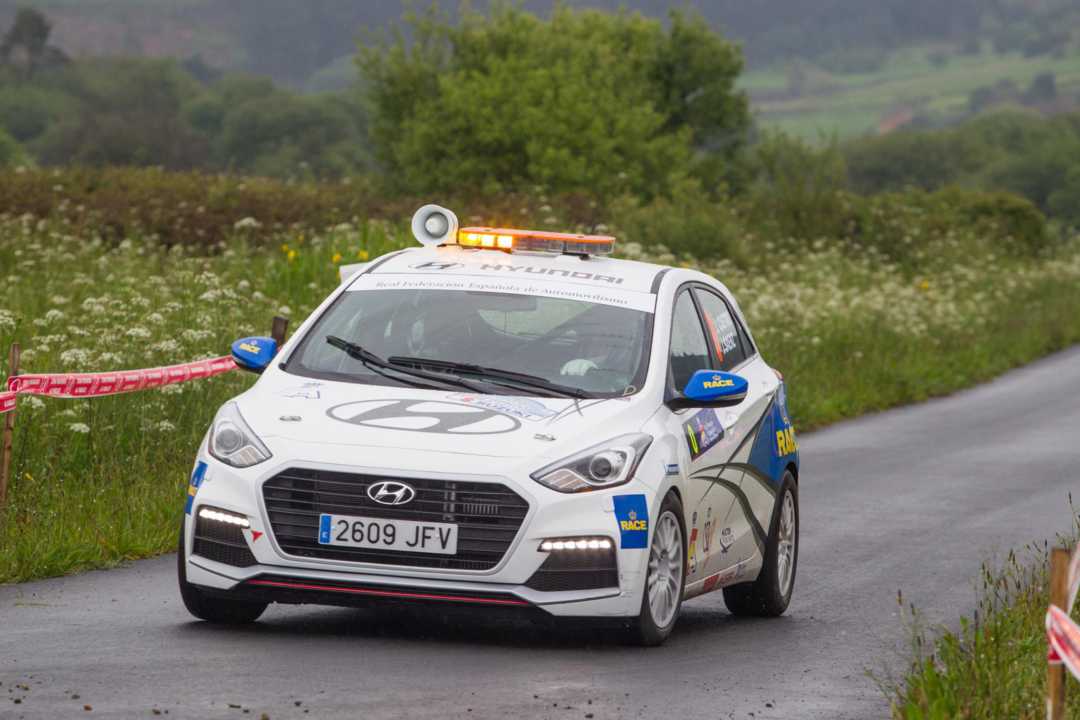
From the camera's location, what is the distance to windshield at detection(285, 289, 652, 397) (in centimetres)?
899

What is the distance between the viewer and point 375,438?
8070mm

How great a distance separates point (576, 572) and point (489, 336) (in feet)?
5.04

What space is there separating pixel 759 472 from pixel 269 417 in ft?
8.73

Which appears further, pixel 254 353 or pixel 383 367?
pixel 254 353

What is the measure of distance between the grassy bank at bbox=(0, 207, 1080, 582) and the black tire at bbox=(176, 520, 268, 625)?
5.94 ft

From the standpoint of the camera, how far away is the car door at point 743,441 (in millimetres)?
9539

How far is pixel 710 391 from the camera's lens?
8945 mm

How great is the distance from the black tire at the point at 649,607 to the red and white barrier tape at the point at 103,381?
155 inches

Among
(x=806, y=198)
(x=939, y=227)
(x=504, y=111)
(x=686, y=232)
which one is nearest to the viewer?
(x=686, y=232)

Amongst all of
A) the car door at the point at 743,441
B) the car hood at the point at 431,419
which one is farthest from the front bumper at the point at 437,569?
the car door at the point at 743,441

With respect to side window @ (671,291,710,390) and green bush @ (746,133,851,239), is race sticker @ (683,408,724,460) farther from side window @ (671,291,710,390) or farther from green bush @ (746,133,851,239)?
green bush @ (746,133,851,239)

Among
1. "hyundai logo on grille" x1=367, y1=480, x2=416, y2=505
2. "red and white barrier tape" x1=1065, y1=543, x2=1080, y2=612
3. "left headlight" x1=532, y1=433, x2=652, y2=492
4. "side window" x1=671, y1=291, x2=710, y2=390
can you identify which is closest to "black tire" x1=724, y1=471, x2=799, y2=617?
"side window" x1=671, y1=291, x2=710, y2=390

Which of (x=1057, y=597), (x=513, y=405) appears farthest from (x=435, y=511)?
(x=1057, y=597)

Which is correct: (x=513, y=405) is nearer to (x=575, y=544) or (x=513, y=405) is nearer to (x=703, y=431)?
(x=575, y=544)
